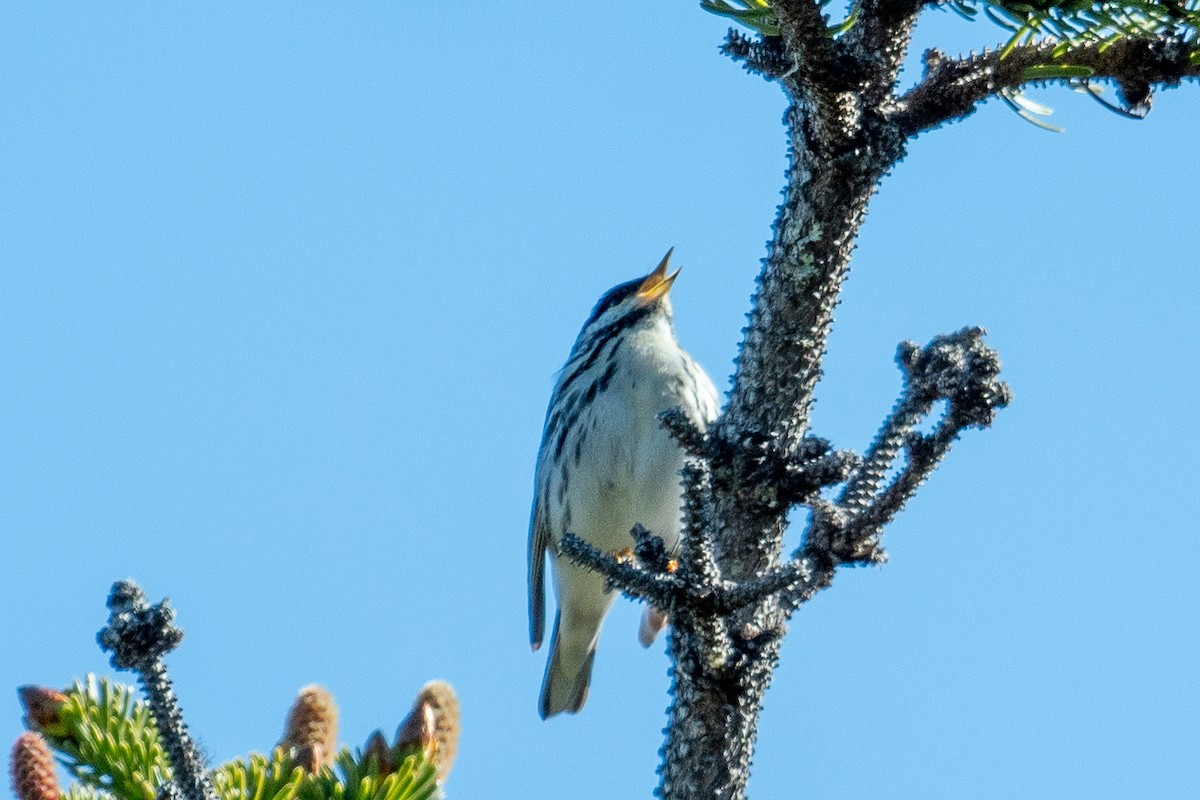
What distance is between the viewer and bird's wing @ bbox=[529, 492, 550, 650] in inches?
244

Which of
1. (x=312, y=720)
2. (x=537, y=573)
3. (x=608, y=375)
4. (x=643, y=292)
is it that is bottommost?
(x=312, y=720)

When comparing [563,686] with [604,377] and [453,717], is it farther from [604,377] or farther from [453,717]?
[453,717]

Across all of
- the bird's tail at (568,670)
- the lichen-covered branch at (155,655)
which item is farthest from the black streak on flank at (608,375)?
the lichen-covered branch at (155,655)

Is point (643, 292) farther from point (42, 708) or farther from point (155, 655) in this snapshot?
point (155, 655)

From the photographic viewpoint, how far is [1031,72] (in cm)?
221

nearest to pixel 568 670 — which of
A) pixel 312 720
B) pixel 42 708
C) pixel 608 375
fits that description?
pixel 608 375

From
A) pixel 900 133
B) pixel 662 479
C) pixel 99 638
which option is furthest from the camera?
pixel 662 479

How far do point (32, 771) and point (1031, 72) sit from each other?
1791 mm

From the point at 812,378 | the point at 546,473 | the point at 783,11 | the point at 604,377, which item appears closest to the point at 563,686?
the point at 546,473

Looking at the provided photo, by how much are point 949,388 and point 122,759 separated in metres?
1.30

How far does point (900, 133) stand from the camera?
2.17 m

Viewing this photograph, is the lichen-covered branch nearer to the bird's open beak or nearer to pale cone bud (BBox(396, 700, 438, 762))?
pale cone bud (BBox(396, 700, 438, 762))

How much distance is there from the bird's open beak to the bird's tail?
1468 mm

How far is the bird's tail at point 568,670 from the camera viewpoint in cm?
625
